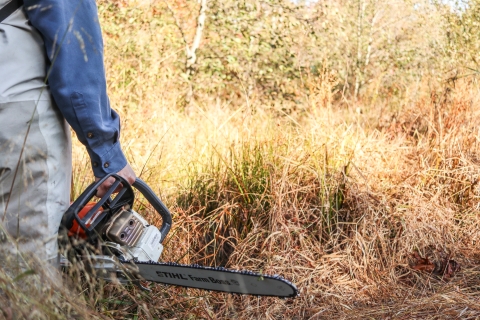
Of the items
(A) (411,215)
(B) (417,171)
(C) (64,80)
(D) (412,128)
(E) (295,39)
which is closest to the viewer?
(C) (64,80)

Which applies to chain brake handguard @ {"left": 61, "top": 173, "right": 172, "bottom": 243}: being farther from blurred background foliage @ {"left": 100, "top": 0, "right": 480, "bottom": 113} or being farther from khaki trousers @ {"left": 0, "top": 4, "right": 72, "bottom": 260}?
blurred background foliage @ {"left": 100, "top": 0, "right": 480, "bottom": 113}

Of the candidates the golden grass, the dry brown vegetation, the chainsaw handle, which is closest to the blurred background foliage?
the dry brown vegetation

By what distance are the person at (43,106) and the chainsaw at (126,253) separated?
10 centimetres

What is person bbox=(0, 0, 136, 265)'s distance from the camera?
1725mm

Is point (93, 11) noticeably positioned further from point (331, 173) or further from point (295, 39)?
point (295, 39)

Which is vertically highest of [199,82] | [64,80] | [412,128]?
[64,80]

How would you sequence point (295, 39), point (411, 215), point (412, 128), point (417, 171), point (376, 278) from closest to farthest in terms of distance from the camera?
point (376, 278)
point (411, 215)
point (417, 171)
point (412, 128)
point (295, 39)

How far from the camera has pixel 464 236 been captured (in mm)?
3127

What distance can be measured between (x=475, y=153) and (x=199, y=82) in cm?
405

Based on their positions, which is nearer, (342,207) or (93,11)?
(93,11)

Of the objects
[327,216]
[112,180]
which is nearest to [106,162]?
[112,180]

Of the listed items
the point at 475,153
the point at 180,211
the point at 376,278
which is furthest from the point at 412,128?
the point at 180,211

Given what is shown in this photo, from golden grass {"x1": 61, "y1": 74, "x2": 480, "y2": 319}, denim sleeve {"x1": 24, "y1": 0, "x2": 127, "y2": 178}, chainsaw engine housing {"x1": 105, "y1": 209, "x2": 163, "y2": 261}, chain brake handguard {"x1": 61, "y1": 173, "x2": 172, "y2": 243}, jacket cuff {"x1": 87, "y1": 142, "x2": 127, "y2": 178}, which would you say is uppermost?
denim sleeve {"x1": 24, "y1": 0, "x2": 127, "y2": 178}

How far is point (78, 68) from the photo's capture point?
1.79m
